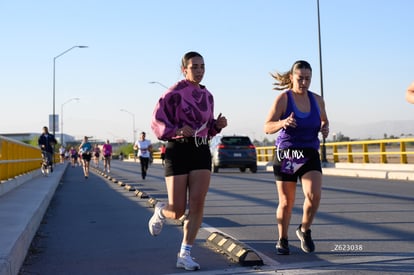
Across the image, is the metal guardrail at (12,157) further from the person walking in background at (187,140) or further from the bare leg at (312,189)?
the bare leg at (312,189)

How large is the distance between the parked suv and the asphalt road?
1480 cm

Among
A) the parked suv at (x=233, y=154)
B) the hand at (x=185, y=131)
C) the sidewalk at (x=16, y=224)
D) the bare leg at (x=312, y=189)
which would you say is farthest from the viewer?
the parked suv at (x=233, y=154)

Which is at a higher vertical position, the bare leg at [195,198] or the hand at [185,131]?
the hand at [185,131]

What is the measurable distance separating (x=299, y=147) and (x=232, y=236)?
2.01 m

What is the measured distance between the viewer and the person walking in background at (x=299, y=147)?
6184 millimetres

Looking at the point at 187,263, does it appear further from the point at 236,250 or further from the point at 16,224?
the point at 16,224

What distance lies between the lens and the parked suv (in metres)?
28.1

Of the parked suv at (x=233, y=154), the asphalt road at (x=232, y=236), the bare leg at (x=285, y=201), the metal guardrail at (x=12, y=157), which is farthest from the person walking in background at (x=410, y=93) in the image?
the parked suv at (x=233, y=154)

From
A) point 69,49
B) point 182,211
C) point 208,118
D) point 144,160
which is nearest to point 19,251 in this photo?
point 182,211

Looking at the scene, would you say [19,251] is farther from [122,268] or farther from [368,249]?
[368,249]

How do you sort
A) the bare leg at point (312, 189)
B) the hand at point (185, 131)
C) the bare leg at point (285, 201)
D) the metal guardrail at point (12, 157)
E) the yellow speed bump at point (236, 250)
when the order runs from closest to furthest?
the hand at point (185, 131) < the yellow speed bump at point (236, 250) < the bare leg at point (312, 189) < the bare leg at point (285, 201) < the metal guardrail at point (12, 157)

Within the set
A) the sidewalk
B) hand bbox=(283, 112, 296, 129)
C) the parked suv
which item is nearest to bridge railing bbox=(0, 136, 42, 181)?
the sidewalk

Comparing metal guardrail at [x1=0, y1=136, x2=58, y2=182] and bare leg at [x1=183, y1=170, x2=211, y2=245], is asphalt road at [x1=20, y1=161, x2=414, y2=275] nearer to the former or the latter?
bare leg at [x1=183, y1=170, x2=211, y2=245]

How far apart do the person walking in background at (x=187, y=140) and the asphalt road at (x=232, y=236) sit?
19.4 inches
